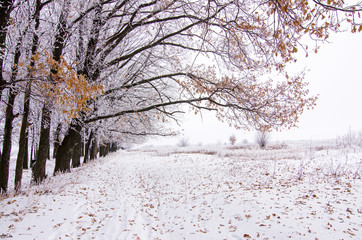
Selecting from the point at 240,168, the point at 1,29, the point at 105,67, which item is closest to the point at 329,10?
the point at 1,29

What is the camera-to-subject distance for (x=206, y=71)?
9055mm

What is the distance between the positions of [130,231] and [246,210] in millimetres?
2736

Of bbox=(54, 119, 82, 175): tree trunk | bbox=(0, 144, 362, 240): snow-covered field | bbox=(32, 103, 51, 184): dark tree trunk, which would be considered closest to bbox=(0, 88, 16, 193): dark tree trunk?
bbox=(32, 103, 51, 184): dark tree trunk

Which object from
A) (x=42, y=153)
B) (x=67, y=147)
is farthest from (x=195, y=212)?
(x=67, y=147)

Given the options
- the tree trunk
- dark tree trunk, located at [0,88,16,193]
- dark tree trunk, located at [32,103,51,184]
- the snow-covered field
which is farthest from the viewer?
the tree trunk

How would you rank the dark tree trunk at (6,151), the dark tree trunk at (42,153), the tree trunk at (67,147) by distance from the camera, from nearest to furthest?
the dark tree trunk at (6,151) → the dark tree trunk at (42,153) → the tree trunk at (67,147)

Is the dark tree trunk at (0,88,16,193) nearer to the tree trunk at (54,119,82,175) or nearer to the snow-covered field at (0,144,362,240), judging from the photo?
the snow-covered field at (0,144,362,240)

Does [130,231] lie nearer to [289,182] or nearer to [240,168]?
[289,182]

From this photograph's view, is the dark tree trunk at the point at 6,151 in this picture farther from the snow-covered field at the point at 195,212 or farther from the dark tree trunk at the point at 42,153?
the snow-covered field at the point at 195,212


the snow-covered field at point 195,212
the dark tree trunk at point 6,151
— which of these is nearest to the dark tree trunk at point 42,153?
the dark tree trunk at point 6,151

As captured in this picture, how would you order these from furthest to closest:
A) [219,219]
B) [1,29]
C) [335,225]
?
[1,29]
[219,219]
[335,225]

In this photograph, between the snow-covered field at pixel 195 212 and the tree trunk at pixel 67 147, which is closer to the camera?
the snow-covered field at pixel 195 212

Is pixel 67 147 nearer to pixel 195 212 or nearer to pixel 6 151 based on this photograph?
pixel 6 151

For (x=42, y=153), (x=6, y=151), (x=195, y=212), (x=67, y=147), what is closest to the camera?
(x=195, y=212)
